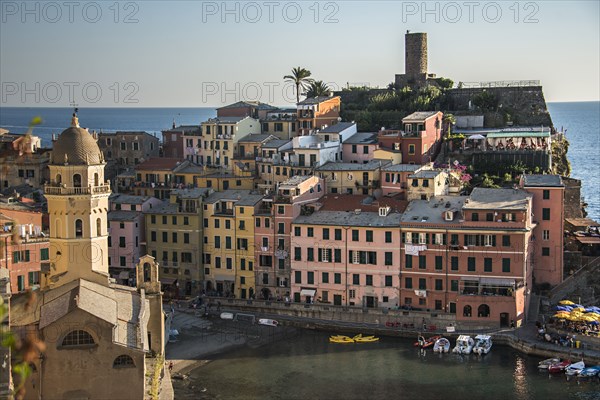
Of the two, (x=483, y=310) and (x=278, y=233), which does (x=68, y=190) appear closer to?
(x=278, y=233)

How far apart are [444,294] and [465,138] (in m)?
21.2

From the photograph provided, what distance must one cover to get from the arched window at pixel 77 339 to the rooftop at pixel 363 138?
4205 cm

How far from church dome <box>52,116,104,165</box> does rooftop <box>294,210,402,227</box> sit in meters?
23.8

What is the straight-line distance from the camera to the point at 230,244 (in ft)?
223

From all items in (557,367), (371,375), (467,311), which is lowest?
(371,375)

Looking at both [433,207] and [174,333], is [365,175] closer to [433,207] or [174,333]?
[433,207]

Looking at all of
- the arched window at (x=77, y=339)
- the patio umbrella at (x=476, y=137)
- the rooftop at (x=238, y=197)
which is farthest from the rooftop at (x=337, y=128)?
the arched window at (x=77, y=339)

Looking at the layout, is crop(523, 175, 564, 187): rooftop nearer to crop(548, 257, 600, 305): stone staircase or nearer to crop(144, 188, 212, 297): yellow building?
crop(548, 257, 600, 305): stone staircase

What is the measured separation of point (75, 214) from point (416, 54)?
61787mm

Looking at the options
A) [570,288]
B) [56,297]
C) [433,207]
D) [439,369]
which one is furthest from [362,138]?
[56,297]

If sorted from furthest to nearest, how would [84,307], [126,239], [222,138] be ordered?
[222,138]
[126,239]
[84,307]

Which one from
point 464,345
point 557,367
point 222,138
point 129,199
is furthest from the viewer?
point 222,138

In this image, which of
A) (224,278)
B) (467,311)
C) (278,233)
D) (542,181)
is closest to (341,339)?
(467,311)

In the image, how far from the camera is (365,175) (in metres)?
69.7
